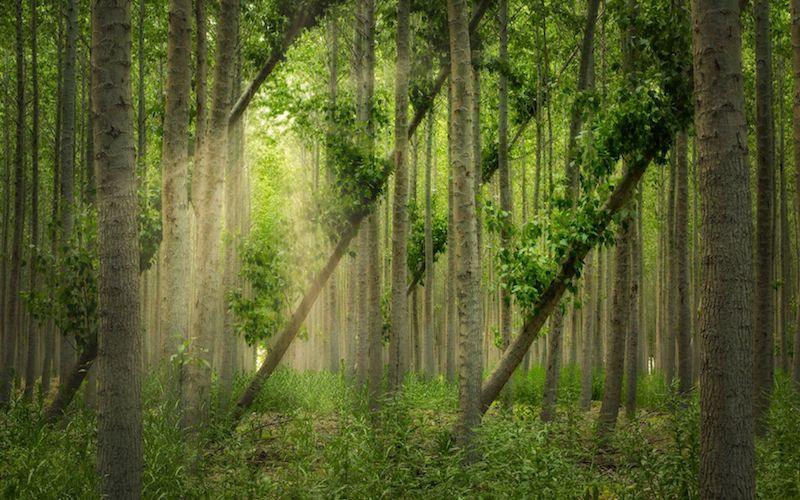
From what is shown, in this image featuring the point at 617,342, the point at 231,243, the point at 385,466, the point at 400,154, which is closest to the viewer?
the point at 385,466

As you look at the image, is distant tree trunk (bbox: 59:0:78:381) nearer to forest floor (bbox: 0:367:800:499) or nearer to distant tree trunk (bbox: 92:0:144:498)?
forest floor (bbox: 0:367:800:499)

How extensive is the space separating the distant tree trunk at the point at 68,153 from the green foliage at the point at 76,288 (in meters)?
0.21

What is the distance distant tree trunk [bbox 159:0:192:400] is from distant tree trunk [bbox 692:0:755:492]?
17.5 feet

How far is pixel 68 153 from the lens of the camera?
12.2 meters

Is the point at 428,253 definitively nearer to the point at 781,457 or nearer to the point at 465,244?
the point at 465,244

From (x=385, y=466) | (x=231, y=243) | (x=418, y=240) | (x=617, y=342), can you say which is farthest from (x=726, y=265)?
(x=418, y=240)

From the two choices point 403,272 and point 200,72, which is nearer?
point 200,72

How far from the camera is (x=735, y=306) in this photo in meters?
4.84

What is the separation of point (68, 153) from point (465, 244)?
7.69 metres

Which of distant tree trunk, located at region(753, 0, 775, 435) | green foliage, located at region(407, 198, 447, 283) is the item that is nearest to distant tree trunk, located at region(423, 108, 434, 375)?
green foliage, located at region(407, 198, 447, 283)

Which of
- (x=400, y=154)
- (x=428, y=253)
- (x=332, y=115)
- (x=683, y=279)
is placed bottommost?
(x=683, y=279)

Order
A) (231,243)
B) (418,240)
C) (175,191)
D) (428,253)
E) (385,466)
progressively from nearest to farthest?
(385,466)
(175,191)
(231,243)
(428,253)
(418,240)

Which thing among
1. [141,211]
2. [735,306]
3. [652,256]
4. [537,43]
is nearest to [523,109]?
[537,43]

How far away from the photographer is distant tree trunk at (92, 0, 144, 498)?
5.40 meters
